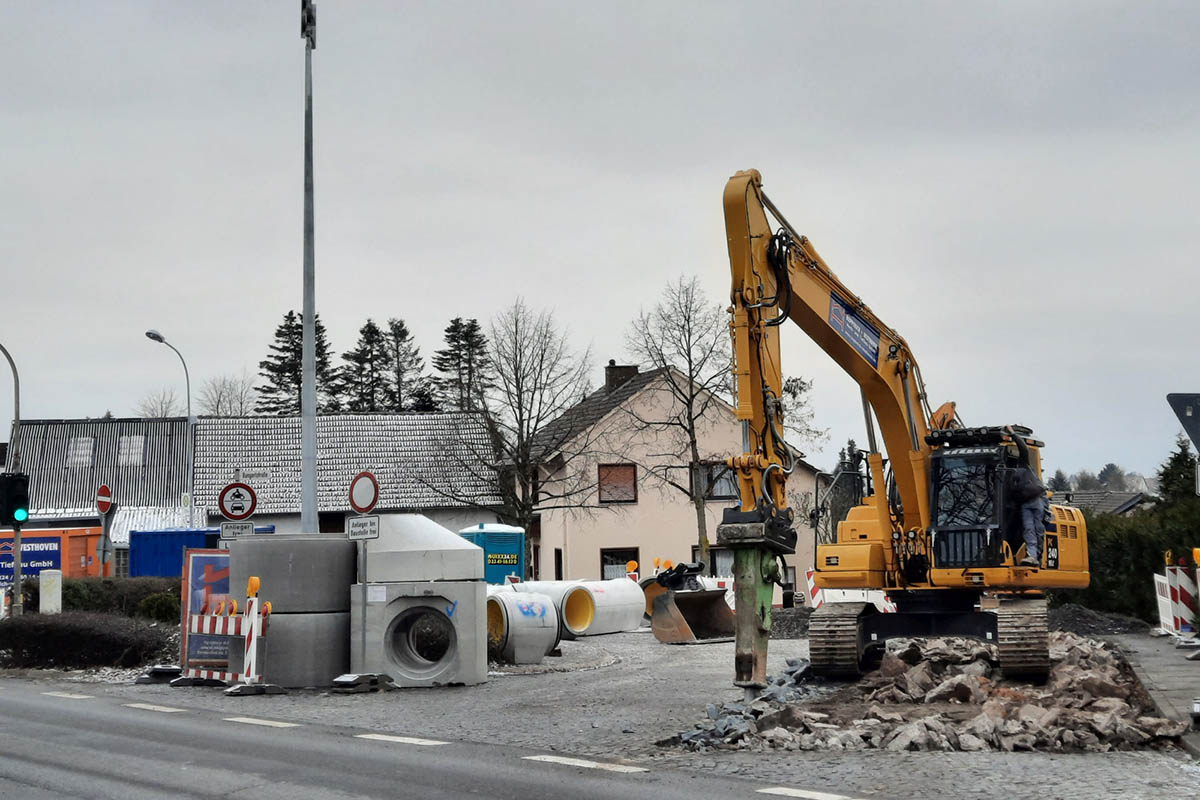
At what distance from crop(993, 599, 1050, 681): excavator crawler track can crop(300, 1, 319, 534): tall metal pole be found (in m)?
10.4

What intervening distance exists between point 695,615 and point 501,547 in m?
11.5

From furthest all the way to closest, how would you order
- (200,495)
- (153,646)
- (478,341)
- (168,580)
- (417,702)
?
(478,341), (200,495), (168,580), (153,646), (417,702)

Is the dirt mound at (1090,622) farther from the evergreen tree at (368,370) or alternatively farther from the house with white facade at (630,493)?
the evergreen tree at (368,370)

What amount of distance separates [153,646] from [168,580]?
1097cm

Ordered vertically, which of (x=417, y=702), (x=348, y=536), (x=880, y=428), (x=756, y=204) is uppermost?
(x=756, y=204)

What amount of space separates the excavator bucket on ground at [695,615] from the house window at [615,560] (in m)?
23.1

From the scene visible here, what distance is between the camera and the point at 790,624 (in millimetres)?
31125

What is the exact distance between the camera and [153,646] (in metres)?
21.2

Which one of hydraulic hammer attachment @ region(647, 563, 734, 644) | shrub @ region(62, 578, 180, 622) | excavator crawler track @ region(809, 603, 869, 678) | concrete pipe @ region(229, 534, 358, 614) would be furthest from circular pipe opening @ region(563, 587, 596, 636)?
excavator crawler track @ region(809, 603, 869, 678)

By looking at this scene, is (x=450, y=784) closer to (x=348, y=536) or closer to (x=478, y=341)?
(x=348, y=536)

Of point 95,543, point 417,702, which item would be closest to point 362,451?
point 95,543

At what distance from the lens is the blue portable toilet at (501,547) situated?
39.6 metres

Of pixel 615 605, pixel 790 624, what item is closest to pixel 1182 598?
pixel 790 624

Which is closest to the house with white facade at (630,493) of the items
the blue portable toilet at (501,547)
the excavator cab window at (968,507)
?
the blue portable toilet at (501,547)
